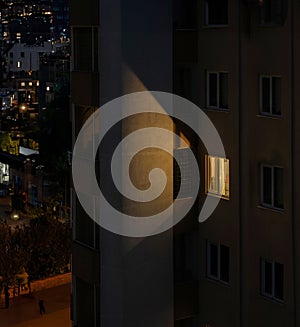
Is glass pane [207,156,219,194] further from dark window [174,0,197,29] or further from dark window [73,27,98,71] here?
dark window [73,27,98,71]

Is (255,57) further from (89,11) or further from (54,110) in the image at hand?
(54,110)

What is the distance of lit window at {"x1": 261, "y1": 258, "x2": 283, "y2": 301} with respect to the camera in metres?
12.0

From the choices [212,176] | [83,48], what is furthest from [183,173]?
[83,48]

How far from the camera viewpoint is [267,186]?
1208cm

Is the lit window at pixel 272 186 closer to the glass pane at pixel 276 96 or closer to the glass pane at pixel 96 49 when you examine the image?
the glass pane at pixel 276 96

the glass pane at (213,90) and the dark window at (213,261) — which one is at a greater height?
the glass pane at (213,90)

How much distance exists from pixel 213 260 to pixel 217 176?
3.93 feet

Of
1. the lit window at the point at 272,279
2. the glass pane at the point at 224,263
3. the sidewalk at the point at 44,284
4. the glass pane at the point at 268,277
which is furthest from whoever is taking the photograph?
the sidewalk at the point at 44,284

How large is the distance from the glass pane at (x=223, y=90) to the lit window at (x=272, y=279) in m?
2.16

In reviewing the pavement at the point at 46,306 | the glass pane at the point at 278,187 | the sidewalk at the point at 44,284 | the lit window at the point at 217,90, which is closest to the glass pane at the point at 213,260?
the glass pane at the point at 278,187

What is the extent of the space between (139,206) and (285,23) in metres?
3.21

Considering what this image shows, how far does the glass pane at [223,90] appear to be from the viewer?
1259 centimetres

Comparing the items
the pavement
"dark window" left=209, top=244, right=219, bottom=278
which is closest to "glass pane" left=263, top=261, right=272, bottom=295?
"dark window" left=209, top=244, right=219, bottom=278

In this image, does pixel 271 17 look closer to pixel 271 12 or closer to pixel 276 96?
pixel 271 12
